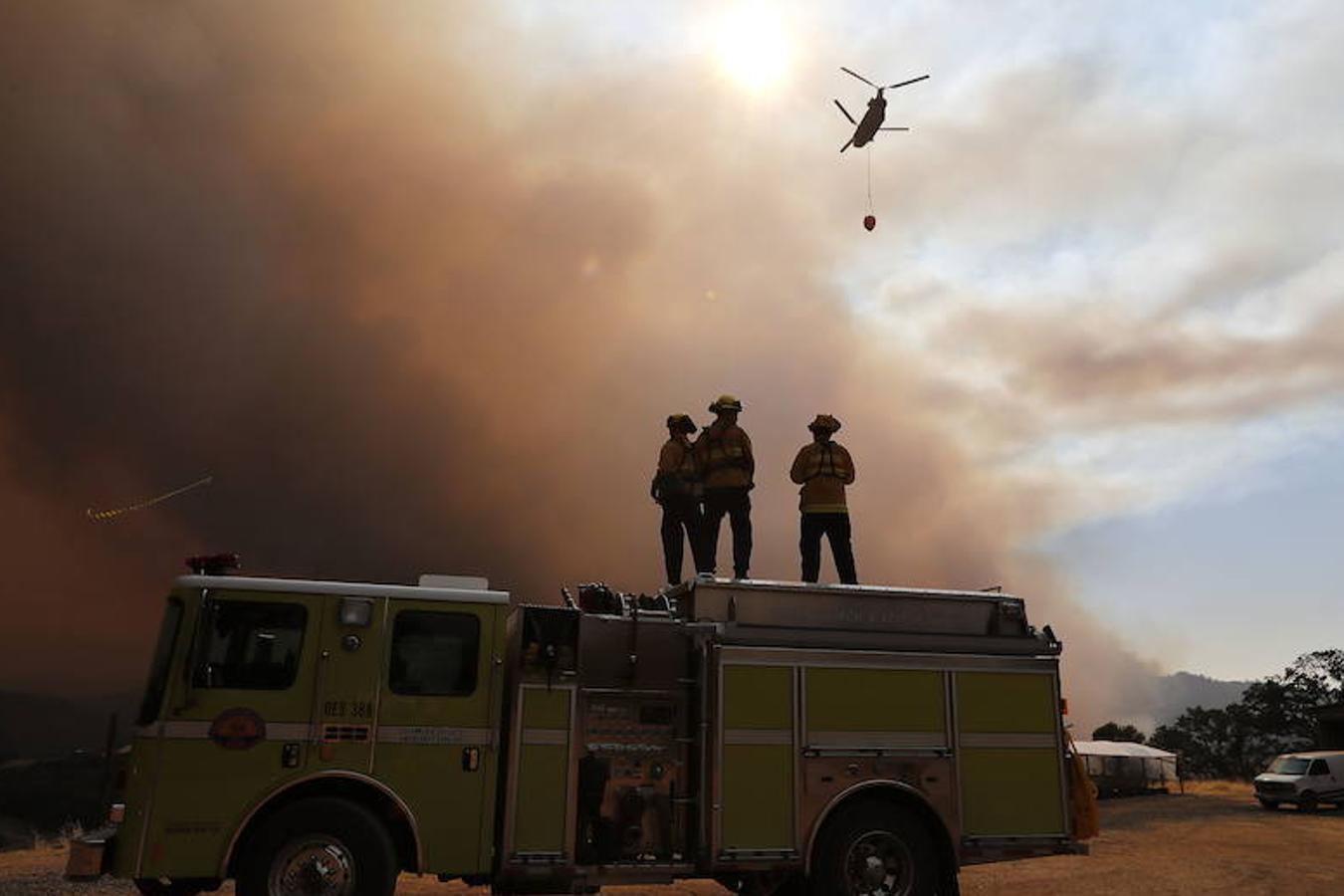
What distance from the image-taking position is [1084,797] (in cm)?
988

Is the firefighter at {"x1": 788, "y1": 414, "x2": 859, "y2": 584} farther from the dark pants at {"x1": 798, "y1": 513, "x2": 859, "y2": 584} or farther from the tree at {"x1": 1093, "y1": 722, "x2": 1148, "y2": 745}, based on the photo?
the tree at {"x1": 1093, "y1": 722, "x2": 1148, "y2": 745}

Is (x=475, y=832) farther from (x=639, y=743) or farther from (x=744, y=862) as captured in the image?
(x=744, y=862)

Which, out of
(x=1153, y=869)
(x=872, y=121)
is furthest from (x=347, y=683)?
(x=872, y=121)

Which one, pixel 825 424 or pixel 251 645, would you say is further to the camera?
pixel 825 424

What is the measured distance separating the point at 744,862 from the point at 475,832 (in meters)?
2.36

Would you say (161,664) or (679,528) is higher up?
(679,528)

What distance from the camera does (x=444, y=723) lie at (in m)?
8.17

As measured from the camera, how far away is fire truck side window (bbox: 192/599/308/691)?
7793 mm

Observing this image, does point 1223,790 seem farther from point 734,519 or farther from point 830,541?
point 734,519

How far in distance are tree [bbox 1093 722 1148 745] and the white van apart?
36.4m

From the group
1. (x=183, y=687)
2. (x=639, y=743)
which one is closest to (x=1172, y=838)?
(x=639, y=743)

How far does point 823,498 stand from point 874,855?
420 cm

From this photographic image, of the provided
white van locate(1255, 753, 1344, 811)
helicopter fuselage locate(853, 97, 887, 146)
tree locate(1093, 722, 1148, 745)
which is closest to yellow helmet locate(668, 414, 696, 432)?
helicopter fuselage locate(853, 97, 887, 146)

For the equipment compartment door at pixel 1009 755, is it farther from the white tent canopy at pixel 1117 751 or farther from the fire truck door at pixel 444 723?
the white tent canopy at pixel 1117 751
